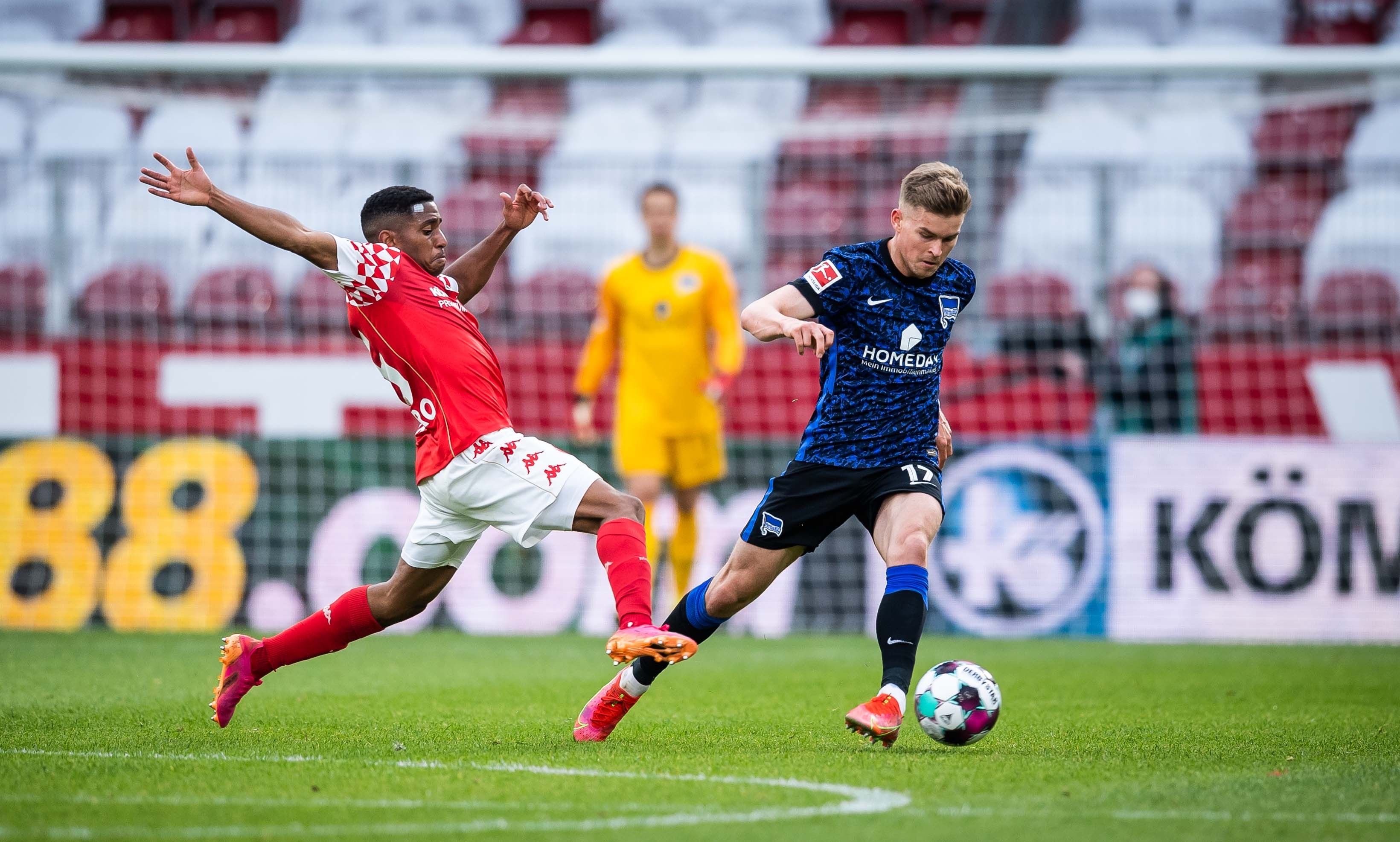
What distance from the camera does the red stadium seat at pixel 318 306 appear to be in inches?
468

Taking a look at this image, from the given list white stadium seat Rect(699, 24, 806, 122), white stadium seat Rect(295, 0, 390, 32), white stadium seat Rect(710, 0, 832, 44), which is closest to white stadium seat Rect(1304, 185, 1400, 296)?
white stadium seat Rect(699, 24, 806, 122)

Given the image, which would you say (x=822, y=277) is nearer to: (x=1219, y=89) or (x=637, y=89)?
(x=1219, y=89)

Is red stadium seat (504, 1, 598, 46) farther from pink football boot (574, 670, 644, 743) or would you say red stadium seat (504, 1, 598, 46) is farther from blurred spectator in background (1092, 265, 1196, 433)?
pink football boot (574, 670, 644, 743)

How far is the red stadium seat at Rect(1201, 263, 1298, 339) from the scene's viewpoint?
460 inches

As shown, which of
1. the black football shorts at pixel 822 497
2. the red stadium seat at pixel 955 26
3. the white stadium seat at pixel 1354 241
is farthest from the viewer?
the red stadium seat at pixel 955 26

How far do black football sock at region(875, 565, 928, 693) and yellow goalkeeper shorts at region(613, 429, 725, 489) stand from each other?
14.4 ft

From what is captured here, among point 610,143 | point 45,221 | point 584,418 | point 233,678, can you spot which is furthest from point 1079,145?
point 233,678

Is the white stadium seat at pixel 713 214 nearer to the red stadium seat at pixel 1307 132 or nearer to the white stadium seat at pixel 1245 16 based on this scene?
the red stadium seat at pixel 1307 132

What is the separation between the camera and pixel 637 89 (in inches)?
643

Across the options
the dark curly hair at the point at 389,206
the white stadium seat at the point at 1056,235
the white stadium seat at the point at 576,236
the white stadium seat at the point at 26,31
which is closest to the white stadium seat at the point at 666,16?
the white stadium seat at the point at 576,236

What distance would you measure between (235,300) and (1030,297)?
634cm

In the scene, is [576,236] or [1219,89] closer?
[576,236]

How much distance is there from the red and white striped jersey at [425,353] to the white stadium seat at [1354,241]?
9227mm

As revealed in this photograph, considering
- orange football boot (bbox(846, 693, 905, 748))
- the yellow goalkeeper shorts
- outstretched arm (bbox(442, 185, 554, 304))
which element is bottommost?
orange football boot (bbox(846, 693, 905, 748))
